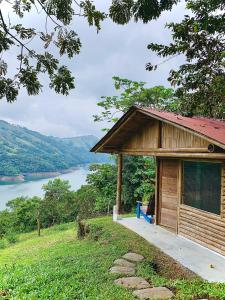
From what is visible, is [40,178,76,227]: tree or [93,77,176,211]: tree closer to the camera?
[93,77,176,211]: tree

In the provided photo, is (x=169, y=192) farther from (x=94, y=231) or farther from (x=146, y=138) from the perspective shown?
(x=94, y=231)

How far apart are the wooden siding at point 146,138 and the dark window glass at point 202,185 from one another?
1.18 meters

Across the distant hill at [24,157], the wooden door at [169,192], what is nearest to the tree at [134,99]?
the wooden door at [169,192]

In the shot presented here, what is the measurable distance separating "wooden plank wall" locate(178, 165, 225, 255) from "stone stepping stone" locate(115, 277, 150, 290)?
271 cm

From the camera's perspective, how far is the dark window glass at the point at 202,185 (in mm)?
8031

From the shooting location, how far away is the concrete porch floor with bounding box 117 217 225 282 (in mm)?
6734

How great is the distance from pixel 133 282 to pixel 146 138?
208 inches

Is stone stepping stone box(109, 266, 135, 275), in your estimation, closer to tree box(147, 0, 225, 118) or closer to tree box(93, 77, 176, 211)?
tree box(147, 0, 225, 118)

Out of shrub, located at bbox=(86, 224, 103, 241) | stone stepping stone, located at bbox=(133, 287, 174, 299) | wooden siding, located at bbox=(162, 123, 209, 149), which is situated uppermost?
wooden siding, located at bbox=(162, 123, 209, 149)

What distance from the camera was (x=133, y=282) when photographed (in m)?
5.86

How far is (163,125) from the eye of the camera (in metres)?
9.58

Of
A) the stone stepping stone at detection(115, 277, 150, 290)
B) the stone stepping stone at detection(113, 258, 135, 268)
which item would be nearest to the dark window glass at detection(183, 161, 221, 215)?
the stone stepping stone at detection(113, 258, 135, 268)

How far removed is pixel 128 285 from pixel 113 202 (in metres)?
14.7

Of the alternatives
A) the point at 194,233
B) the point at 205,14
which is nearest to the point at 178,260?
the point at 194,233
